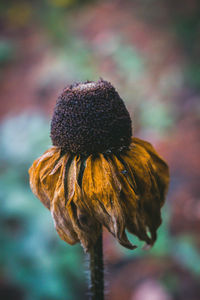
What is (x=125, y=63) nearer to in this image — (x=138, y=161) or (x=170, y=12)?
(x=170, y=12)

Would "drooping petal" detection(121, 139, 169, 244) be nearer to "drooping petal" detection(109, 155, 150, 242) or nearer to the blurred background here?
"drooping petal" detection(109, 155, 150, 242)

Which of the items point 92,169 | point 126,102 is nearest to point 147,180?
point 92,169

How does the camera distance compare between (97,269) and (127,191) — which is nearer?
(127,191)

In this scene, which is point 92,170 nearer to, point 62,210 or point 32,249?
point 62,210

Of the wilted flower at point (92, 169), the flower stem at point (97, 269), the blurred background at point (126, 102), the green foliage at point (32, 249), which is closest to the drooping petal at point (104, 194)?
the wilted flower at point (92, 169)

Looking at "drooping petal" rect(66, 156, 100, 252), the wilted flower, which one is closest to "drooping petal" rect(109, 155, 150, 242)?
the wilted flower

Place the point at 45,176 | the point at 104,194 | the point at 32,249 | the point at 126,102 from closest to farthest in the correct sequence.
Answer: the point at 104,194
the point at 45,176
the point at 32,249
the point at 126,102

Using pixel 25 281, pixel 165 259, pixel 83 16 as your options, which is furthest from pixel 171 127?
pixel 83 16

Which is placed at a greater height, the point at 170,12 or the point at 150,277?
the point at 170,12
